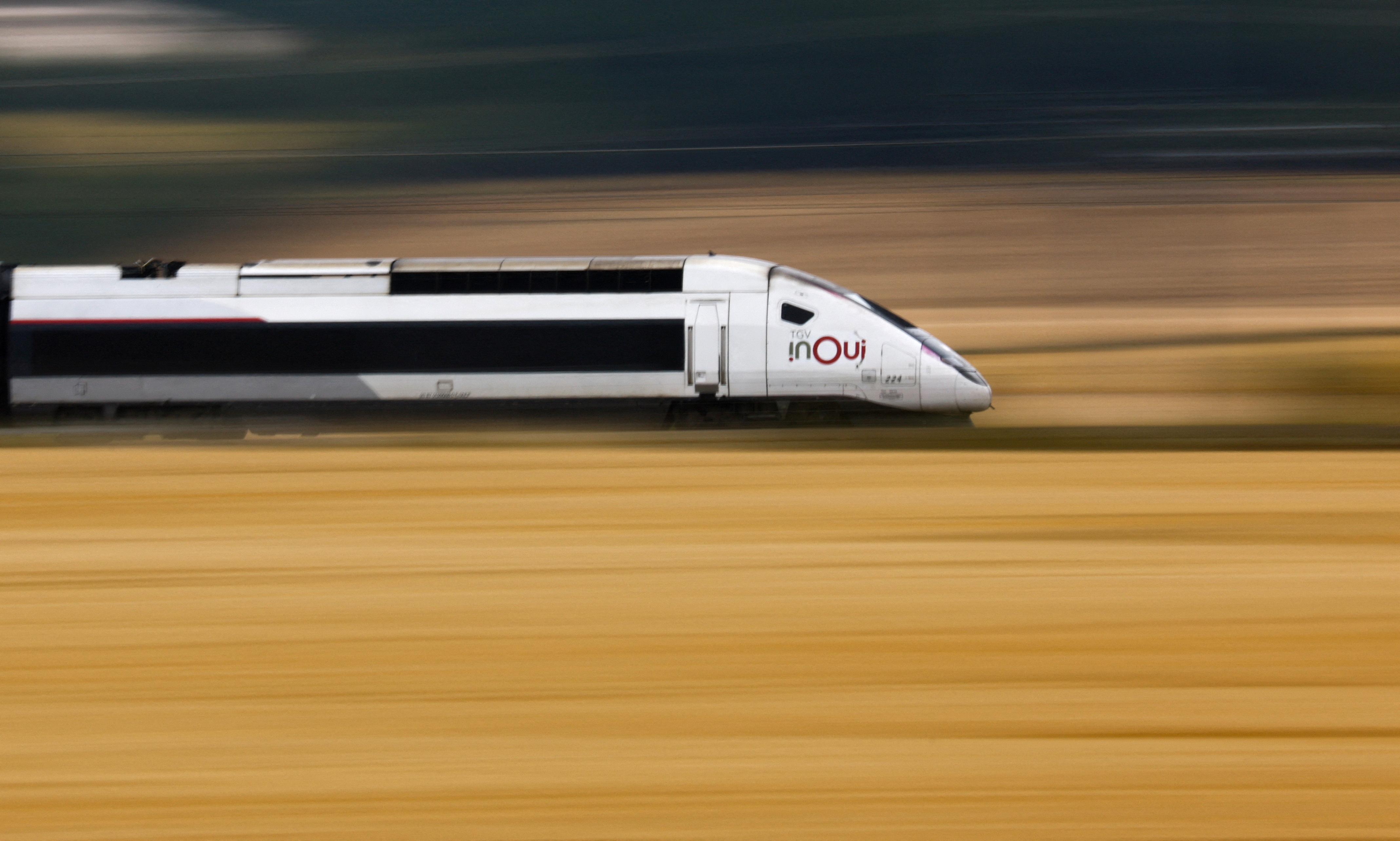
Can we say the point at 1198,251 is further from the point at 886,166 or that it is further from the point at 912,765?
the point at 912,765

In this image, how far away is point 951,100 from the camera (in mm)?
24625

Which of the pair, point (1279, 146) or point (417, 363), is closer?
point (417, 363)

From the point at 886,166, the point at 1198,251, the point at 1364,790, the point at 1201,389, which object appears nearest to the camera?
the point at 1364,790

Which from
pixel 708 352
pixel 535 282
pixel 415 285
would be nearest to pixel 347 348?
pixel 415 285

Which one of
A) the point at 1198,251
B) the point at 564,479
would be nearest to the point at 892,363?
the point at 564,479

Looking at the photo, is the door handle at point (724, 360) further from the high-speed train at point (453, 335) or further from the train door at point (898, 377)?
the train door at point (898, 377)

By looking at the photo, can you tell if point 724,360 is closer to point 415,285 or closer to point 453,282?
Result: point 453,282

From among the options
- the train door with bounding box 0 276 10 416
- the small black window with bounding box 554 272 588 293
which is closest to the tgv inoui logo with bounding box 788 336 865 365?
the small black window with bounding box 554 272 588 293

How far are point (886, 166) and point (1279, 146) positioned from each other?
7.03 meters

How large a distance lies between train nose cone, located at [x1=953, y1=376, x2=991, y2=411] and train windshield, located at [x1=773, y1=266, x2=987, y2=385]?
0.05m

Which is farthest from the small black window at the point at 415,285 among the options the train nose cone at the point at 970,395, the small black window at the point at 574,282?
the train nose cone at the point at 970,395

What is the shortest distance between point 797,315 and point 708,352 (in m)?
0.84

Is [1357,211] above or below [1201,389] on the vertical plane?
above

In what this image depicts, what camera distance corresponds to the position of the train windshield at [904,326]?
37.0 ft
